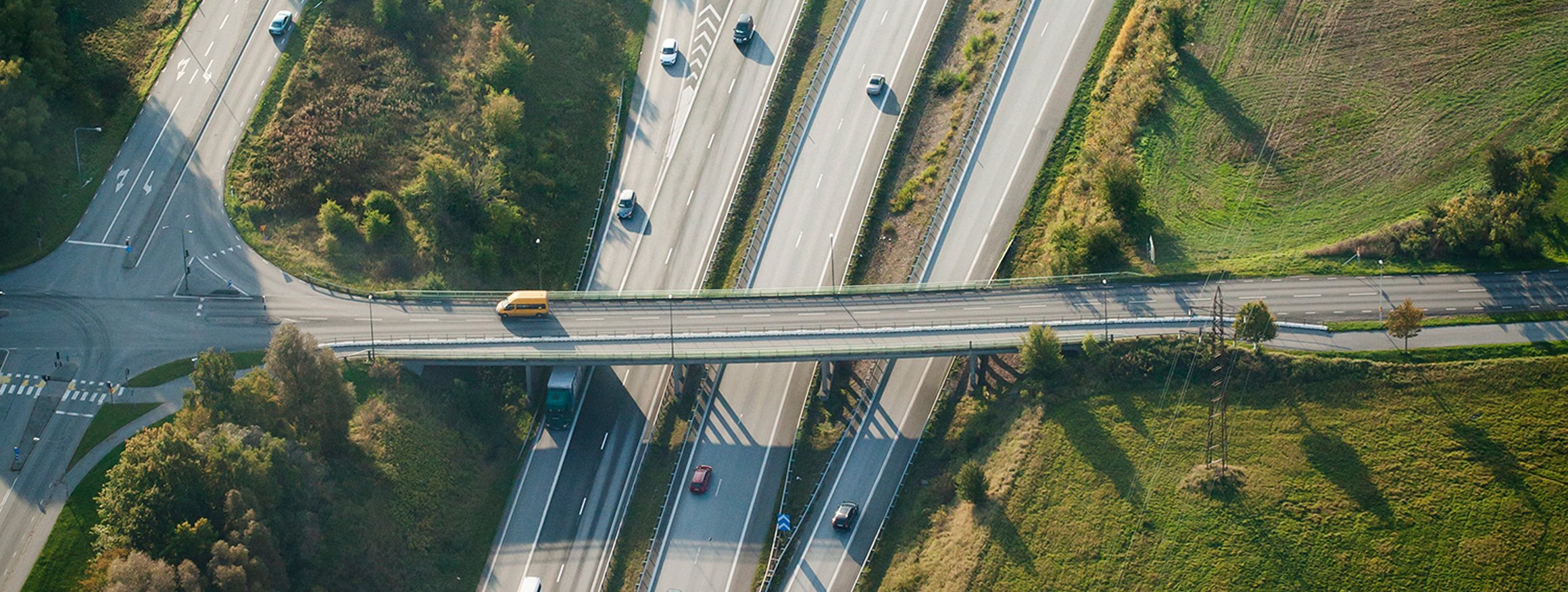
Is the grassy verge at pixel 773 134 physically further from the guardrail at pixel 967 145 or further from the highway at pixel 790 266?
the guardrail at pixel 967 145

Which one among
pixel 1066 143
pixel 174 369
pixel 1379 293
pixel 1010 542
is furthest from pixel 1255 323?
pixel 174 369

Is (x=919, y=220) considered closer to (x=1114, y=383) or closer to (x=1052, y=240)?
(x=1052, y=240)

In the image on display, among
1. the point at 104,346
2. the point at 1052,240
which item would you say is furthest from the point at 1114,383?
the point at 104,346

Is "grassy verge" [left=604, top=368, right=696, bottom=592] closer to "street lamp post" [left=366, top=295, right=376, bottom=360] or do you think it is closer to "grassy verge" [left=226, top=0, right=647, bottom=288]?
"grassy verge" [left=226, top=0, right=647, bottom=288]

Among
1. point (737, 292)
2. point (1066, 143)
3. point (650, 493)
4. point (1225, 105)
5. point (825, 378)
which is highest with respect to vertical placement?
point (1225, 105)

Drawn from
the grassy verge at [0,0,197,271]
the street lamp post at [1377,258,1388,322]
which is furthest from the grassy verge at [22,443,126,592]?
the street lamp post at [1377,258,1388,322]

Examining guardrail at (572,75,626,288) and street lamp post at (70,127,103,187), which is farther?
guardrail at (572,75,626,288)

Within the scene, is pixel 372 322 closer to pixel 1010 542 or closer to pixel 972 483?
pixel 972 483
